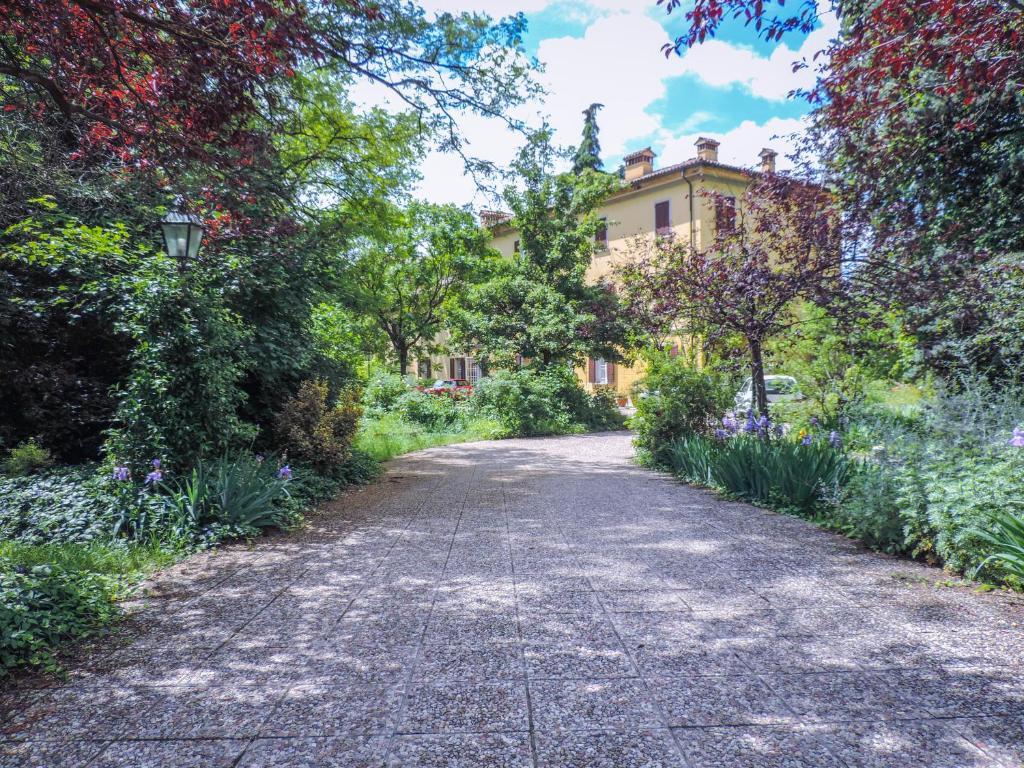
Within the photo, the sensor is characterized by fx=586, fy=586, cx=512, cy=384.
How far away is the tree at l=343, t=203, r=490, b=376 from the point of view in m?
20.6

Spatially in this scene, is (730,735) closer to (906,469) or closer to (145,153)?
(906,469)

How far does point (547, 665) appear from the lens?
8.69ft

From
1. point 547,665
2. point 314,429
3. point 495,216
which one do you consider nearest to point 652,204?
point 495,216

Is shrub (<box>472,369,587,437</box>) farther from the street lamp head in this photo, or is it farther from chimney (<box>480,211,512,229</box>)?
the street lamp head

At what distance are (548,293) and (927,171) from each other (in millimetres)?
9809

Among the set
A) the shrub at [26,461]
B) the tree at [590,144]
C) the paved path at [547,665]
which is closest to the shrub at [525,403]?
the shrub at [26,461]

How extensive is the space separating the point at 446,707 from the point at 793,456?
476 cm

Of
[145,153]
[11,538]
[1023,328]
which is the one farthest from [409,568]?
[1023,328]

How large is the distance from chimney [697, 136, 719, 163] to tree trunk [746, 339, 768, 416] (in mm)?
17668

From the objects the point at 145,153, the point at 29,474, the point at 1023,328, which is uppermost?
the point at 145,153

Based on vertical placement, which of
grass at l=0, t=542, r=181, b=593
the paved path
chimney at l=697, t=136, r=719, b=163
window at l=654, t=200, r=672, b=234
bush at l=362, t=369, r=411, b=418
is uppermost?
chimney at l=697, t=136, r=719, b=163

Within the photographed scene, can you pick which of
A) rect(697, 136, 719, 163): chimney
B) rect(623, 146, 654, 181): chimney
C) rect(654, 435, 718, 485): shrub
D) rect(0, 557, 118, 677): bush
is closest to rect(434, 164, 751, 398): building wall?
rect(697, 136, 719, 163): chimney

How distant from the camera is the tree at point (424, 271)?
20.6m

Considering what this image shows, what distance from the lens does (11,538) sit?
181 inches
